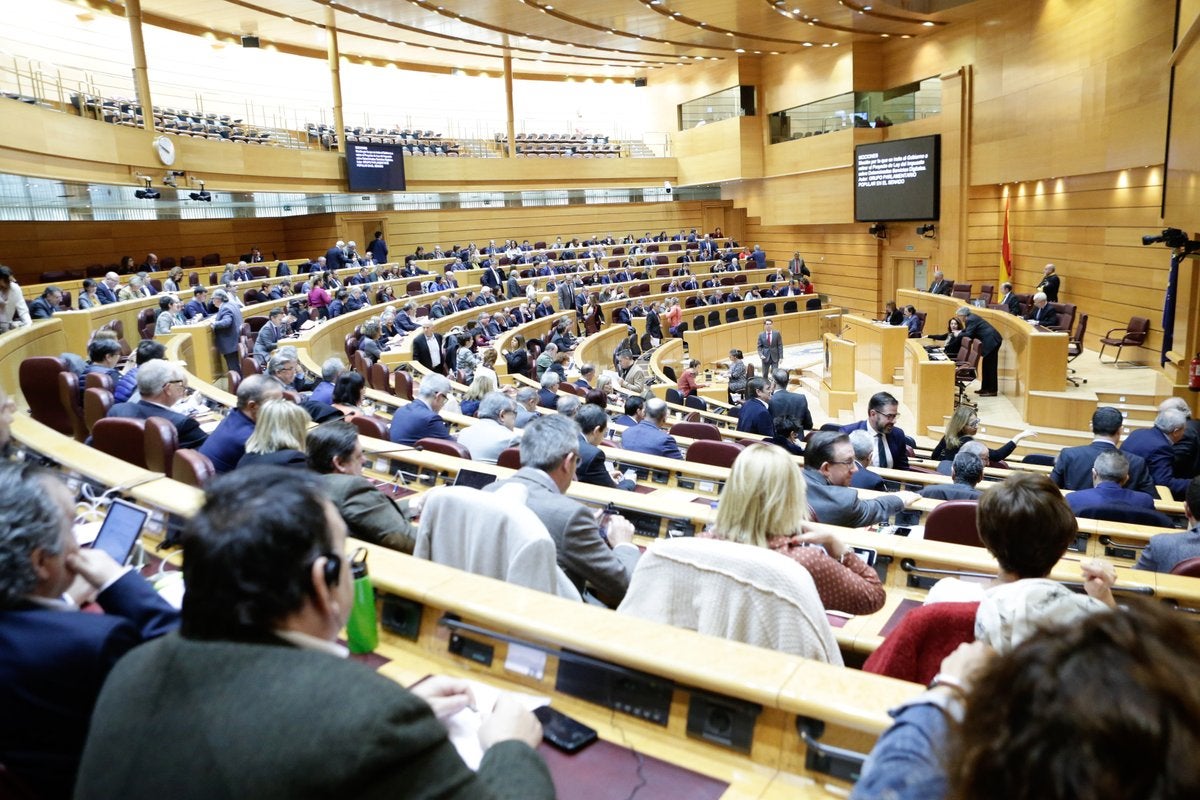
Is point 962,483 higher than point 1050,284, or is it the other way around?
point 1050,284

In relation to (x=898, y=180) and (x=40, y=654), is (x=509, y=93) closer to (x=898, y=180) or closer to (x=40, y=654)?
(x=898, y=180)

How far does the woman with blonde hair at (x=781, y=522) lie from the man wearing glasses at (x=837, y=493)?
4.42 feet

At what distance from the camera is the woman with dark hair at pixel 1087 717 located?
729 mm

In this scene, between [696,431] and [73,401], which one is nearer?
[73,401]

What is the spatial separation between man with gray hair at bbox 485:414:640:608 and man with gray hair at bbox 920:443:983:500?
2243mm

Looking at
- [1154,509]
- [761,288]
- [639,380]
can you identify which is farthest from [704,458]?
[761,288]

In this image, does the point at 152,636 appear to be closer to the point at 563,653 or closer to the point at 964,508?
the point at 563,653

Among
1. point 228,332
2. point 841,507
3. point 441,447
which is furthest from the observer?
point 228,332

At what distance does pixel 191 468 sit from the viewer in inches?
138

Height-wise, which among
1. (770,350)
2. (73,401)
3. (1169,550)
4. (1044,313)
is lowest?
(770,350)

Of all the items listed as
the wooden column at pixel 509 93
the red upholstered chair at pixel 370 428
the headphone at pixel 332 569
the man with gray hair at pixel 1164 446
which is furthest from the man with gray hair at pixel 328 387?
the wooden column at pixel 509 93

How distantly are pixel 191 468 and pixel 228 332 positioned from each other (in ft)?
22.9

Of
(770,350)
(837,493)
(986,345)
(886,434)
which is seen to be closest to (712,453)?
(837,493)

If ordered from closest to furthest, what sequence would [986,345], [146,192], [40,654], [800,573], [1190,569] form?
[40,654] → [800,573] → [1190,569] → [986,345] → [146,192]
